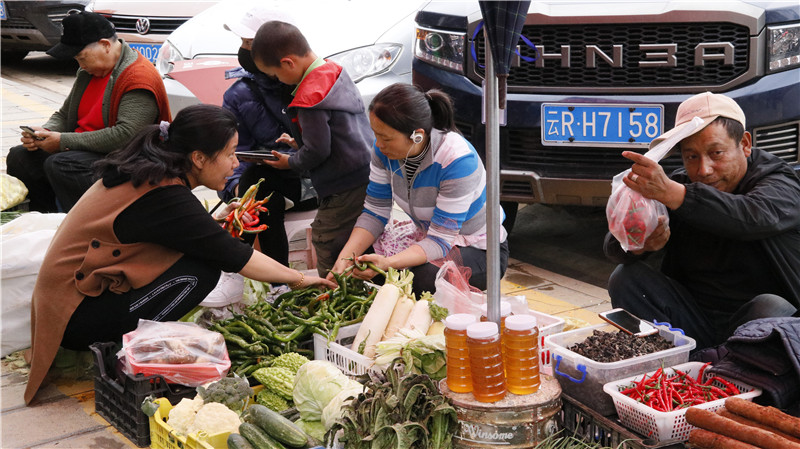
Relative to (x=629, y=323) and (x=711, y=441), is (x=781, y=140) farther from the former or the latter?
(x=711, y=441)

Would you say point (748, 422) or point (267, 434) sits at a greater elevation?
point (748, 422)

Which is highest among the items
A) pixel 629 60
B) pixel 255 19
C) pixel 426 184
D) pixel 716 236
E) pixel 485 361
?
pixel 255 19

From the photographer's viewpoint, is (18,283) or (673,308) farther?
(18,283)

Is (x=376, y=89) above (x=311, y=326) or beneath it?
above

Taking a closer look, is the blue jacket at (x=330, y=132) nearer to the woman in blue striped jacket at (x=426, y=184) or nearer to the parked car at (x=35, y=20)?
the woman in blue striped jacket at (x=426, y=184)

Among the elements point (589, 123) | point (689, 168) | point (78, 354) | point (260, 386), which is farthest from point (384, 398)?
point (589, 123)

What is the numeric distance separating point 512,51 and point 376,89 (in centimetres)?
394

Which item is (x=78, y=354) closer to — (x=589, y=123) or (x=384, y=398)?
(x=384, y=398)

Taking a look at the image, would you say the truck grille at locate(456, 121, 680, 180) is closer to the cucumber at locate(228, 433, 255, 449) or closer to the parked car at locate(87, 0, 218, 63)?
the cucumber at locate(228, 433, 255, 449)

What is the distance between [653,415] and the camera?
289 centimetres

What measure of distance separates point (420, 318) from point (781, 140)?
98.6 inches

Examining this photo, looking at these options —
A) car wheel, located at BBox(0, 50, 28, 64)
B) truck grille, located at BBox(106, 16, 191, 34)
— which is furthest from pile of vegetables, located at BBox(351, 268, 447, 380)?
car wheel, located at BBox(0, 50, 28, 64)

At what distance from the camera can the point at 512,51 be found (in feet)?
8.98

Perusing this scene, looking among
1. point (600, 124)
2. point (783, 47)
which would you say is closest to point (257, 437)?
point (600, 124)
